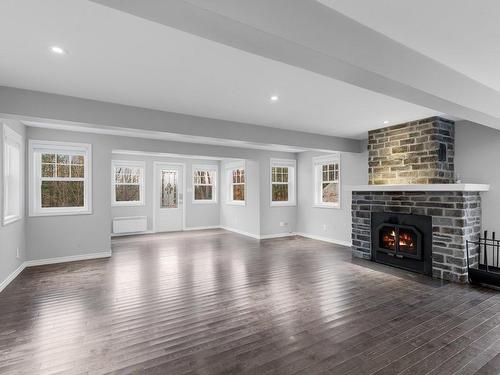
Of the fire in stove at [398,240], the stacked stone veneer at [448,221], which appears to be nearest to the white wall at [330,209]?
the fire in stove at [398,240]

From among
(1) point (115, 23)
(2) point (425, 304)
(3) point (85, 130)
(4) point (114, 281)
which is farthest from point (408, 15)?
(3) point (85, 130)

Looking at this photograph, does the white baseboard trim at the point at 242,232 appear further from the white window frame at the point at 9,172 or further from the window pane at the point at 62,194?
the white window frame at the point at 9,172

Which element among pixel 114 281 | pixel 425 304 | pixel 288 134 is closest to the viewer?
pixel 425 304

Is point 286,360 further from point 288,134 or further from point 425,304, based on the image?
point 288,134

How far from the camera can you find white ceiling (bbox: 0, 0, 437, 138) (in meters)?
2.01

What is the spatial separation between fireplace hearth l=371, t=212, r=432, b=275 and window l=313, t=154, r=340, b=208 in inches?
67.7

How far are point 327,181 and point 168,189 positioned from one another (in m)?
5.03

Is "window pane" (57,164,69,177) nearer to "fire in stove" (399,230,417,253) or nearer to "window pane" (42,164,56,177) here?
"window pane" (42,164,56,177)

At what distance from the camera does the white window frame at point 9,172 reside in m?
4.04

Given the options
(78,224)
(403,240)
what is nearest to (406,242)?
(403,240)

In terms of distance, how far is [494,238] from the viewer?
14.7 ft

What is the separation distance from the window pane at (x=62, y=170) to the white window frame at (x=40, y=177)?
0.30 meters

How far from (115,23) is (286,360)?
2.89 meters

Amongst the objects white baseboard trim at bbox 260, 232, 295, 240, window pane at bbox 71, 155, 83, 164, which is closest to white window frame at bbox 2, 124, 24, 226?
window pane at bbox 71, 155, 83, 164
